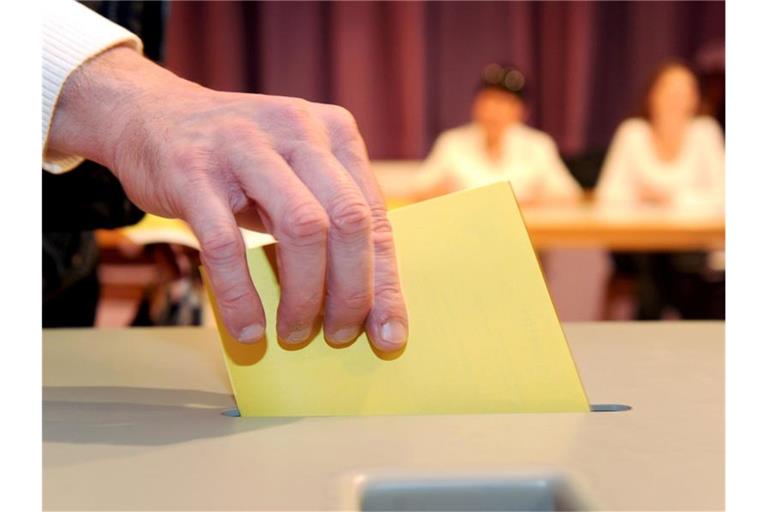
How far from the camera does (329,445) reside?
54cm

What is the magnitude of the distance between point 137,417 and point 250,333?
0.30ft

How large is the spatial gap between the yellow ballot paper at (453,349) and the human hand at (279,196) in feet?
0.06

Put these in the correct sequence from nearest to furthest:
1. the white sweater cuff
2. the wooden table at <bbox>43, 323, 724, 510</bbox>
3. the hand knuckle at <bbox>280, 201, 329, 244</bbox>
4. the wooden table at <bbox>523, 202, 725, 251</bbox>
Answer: the wooden table at <bbox>43, 323, 724, 510</bbox> < the hand knuckle at <bbox>280, 201, 329, 244</bbox> < the white sweater cuff < the wooden table at <bbox>523, 202, 725, 251</bbox>

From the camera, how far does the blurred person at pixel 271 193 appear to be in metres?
0.57

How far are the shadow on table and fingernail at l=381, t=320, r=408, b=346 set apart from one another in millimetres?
76

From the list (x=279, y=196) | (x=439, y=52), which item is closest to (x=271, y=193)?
(x=279, y=196)

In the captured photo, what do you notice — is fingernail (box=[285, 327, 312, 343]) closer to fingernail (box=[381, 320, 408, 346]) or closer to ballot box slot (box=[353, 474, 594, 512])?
fingernail (box=[381, 320, 408, 346])

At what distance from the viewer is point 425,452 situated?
519 mm

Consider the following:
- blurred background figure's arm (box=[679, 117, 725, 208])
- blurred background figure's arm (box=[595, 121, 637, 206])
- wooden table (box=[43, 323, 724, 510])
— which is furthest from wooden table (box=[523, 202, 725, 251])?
wooden table (box=[43, 323, 724, 510])

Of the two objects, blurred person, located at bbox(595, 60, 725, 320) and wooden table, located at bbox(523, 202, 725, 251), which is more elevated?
blurred person, located at bbox(595, 60, 725, 320)

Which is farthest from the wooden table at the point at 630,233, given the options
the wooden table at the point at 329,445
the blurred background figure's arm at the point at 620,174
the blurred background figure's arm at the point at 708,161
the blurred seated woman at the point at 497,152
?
the wooden table at the point at 329,445

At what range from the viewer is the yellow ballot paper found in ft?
2.00
